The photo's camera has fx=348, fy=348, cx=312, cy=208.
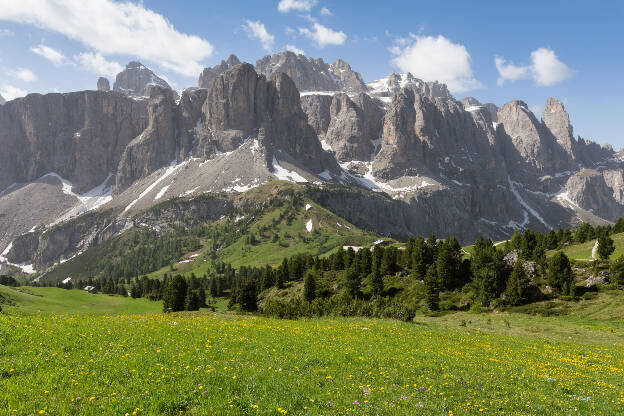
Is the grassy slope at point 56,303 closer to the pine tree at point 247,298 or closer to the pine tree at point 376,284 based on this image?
the pine tree at point 247,298

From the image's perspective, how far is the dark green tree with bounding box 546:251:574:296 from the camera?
205 feet

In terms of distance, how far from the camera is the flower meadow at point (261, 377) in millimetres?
10703

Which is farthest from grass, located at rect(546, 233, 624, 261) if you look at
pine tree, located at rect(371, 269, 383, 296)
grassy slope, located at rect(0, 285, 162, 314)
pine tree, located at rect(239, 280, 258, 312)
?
grassy slope, located at rect(0, 285, 162, 314)

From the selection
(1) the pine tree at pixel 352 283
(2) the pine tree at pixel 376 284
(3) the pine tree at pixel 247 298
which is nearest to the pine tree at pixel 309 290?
(1) the pine tree at pixel 352 283

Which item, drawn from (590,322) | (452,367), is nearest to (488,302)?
(590,322)

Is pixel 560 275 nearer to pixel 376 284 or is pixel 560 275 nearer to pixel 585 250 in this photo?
pixel 376 284

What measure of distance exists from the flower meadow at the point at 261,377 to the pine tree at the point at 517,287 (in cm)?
4504

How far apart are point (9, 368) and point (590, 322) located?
223 ft

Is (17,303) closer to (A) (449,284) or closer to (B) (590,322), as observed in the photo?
(A) (449,284)

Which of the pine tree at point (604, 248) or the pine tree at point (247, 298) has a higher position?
the pine tree at point (604, 248)

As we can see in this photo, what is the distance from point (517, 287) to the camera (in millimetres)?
64812

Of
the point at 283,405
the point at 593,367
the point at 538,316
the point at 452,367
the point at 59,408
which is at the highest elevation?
the point at 59,408

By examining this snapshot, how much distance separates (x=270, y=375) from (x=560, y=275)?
6883 centimetres

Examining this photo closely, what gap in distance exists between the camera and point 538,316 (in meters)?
58.0
